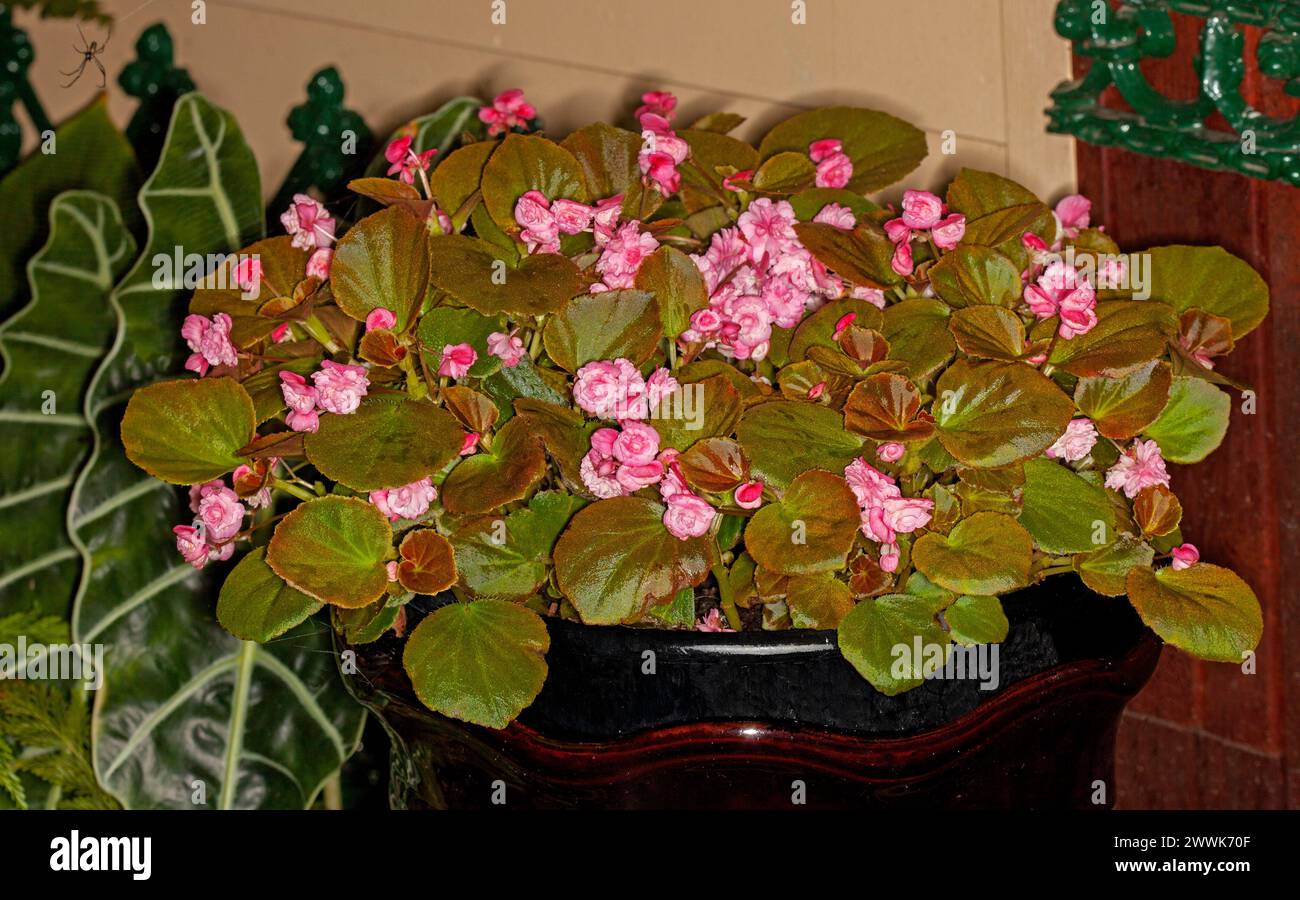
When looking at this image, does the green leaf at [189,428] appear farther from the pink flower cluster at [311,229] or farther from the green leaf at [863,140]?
the green leaf at [863,140]

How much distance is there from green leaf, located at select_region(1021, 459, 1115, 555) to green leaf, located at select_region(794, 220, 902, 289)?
11 centimetres

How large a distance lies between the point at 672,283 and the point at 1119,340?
0.65 feet

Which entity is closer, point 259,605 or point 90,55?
point 259,605

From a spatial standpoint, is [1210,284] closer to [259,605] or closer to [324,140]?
[259,605]

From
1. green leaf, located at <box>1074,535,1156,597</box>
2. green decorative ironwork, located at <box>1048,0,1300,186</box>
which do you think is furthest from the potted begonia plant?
green decorative ironwork, located at <box>1048,0,1300,186</box>

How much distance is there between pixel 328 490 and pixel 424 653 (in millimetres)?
139

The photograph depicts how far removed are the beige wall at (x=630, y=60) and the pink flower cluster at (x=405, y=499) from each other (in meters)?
0.82

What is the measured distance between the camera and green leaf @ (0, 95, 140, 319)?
1.29m

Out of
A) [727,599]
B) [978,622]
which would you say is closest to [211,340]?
[727,599]

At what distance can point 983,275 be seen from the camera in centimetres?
60

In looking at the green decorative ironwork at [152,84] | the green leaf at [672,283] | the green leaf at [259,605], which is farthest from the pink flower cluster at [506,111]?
the green decorative ironwork at [152,84]

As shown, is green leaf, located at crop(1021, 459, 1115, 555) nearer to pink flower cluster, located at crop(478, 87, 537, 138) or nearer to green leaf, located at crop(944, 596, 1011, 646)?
green leaf, located at crop(944, 596, 1011, 646)

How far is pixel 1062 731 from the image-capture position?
0.60 meters

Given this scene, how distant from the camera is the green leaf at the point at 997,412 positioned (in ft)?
1.77
